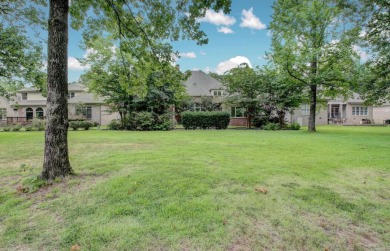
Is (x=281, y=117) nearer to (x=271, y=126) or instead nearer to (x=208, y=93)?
(x=271, y=126)

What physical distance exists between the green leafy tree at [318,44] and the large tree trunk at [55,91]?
14.6 m

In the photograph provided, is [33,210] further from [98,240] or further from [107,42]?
[107,42]

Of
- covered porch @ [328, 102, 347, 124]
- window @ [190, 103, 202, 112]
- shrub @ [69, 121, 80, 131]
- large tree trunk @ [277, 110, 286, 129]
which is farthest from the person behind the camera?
covered porch @ [328, 102, 347, 124]

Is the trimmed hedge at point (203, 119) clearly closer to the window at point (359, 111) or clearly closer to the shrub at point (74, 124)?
the shrub at point (74, 124)

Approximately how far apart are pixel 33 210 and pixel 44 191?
77 cm

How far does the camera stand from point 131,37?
650 centimetres

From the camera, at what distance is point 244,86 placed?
2298 centimetres

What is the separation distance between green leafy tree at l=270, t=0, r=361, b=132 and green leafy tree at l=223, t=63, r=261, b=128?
4.92 m

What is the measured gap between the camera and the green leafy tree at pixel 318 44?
16.1 metres

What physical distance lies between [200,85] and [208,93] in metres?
3.13

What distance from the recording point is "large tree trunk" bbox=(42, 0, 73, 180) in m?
4.32

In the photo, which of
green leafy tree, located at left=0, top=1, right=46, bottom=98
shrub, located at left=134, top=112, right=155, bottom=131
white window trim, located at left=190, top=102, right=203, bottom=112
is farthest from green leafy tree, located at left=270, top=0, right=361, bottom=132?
green leafy tree, located at left=0, top=1, right=46, bottom=98

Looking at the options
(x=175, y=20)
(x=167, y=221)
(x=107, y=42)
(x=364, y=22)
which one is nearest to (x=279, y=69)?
(x=364, y=22)

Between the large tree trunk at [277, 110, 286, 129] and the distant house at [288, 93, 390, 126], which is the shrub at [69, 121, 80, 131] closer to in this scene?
the large tree trunk at [277, 110, 286, 129]
